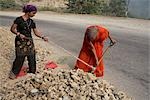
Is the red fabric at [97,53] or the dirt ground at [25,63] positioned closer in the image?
the dirt ground at [25,63]

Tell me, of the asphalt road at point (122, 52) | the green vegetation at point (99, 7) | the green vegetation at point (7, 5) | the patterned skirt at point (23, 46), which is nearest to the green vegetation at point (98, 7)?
the green vegetation at point (99, 7)

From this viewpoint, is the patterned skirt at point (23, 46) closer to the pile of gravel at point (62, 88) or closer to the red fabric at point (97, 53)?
the red fabric at point (97, 53)

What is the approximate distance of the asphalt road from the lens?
9.70 m

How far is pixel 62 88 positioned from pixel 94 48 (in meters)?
2.33

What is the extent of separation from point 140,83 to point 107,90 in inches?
90.2

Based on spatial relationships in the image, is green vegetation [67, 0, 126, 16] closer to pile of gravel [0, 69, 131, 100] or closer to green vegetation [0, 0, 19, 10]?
green vegetation [0, 0, 19, 10]

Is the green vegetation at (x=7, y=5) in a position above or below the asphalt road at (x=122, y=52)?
below

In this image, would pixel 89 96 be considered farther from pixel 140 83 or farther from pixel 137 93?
pixel 140 83

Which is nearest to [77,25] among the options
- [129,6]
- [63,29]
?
[63,29]

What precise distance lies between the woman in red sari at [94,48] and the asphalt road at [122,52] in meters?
0.61

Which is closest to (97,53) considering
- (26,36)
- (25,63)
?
(26,36)

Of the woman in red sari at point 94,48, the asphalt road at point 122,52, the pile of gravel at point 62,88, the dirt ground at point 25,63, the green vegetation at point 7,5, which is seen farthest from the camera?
the green vegetation at point 7,5

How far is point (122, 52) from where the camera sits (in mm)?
13938

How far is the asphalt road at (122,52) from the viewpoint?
31.8 feet
